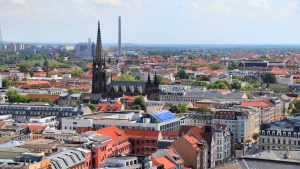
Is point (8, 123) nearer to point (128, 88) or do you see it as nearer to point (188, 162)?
point (188, 162)

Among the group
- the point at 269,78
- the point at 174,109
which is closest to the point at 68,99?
the point at 174,109

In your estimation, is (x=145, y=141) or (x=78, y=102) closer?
(x=145, y=141)

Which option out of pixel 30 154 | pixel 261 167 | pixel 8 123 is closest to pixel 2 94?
pixel 8 123

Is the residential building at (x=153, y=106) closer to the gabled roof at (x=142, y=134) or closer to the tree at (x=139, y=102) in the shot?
the tree at (x=139, y=102)

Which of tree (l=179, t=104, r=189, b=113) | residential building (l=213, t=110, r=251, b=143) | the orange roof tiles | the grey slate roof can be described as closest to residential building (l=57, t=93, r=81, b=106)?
tree (l=179, t=104, r=189, b=113)

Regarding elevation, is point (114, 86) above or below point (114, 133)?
below

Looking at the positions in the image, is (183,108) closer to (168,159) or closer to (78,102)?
(78,102)

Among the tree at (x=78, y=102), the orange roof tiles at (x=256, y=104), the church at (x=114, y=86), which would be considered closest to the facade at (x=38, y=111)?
the tree at (x=78, y=102)

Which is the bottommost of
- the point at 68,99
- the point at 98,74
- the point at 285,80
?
the point at 285,80
